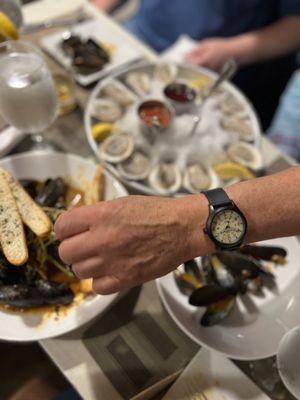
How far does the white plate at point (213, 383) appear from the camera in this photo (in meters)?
0.77

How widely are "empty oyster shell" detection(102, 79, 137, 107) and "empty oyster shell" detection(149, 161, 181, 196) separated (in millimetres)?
265

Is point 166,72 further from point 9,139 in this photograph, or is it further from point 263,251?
point 263,251

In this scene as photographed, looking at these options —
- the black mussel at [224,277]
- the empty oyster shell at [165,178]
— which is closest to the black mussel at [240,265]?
the black mussel at [224,277]

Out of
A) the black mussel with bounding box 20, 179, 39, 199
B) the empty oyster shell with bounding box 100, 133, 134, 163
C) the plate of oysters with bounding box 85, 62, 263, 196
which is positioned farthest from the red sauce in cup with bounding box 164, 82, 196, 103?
the black mussel with bounding box 20, 179, 39, 199

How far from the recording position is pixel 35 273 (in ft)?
2.74

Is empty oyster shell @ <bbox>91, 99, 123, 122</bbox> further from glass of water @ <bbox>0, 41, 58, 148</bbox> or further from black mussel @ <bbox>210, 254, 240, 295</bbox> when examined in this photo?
black mussel @ <bbox>210, 254, 240, 295</bbox>

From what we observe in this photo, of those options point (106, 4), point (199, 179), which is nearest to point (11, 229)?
point (199, 179)

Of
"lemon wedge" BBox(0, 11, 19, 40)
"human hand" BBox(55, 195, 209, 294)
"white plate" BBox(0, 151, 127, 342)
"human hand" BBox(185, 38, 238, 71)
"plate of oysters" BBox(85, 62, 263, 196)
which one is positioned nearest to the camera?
"human hand" BBox(55, 195, 209, 294)

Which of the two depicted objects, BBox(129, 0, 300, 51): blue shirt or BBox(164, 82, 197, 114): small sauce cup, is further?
BBox(129, 0, 300, 51): blue shirt

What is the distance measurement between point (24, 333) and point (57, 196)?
32 centimetres

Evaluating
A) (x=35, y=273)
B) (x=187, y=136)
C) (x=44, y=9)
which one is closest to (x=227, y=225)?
(x=35, y=273)

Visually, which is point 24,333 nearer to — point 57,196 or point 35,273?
point 35,273

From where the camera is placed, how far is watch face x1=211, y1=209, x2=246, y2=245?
2.29 ft

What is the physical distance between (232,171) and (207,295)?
0.38 meters
